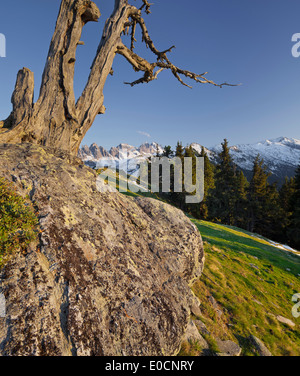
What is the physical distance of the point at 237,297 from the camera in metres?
8.38

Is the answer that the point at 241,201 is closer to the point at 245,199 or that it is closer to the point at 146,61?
the point at 245,199

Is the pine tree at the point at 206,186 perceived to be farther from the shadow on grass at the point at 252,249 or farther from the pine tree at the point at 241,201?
the shadow on grass at the point at 252,249

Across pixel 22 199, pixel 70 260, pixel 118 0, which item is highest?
pixel 118 0

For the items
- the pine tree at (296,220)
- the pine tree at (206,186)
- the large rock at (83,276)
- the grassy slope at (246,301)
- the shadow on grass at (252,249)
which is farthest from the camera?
the pine tree at (206,186)

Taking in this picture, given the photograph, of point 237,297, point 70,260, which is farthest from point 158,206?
point 237,297

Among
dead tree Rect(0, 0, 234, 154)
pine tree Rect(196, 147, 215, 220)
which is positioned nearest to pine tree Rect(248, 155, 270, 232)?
pine tree Rect(196, 147, 215, 220)

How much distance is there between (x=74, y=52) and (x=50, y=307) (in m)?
7.39

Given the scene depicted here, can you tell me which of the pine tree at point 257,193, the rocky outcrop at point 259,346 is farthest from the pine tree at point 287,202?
the rocky outcrop at point 259,346

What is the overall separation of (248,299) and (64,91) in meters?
11.8

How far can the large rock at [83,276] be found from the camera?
2.84m

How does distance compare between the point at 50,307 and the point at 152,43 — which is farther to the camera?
the point at 152,43

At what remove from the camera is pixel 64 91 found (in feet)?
19.3

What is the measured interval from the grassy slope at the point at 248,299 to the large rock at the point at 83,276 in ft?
9.24
